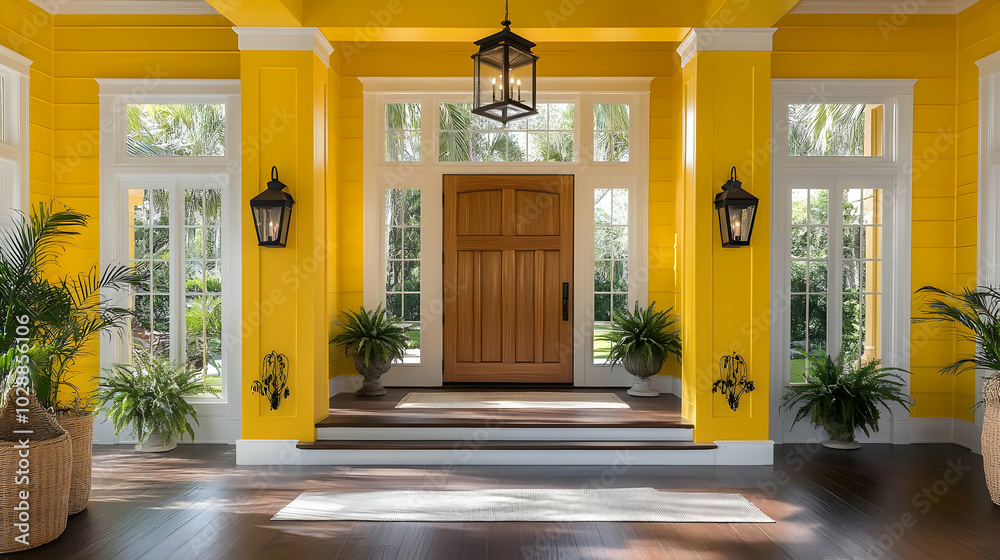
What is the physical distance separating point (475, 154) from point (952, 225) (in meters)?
4.37

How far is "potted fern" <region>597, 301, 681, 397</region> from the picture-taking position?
5.93m

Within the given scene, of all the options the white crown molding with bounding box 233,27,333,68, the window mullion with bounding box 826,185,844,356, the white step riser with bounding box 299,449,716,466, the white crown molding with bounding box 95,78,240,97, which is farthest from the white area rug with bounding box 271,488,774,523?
the white crown molding with bounding box 95,78,240,97

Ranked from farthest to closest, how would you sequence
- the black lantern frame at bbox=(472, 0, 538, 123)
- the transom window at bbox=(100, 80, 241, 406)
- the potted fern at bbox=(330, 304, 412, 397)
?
the potted fern at bbox=(330, 304, 412, 397) → the transom window at bbox=(100, 80, 241, 406) → the black lantern frame at bbox=(472, 0, 538, 123)

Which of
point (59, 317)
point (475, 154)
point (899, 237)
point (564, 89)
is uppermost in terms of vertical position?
point (564, 89)

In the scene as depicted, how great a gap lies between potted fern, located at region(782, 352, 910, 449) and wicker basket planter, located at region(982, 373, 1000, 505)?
40.5 inches

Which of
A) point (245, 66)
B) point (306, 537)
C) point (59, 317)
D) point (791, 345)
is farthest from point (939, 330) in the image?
point (59, 317)

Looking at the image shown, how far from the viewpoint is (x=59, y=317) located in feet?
12.4

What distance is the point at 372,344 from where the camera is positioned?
5824 millimetres

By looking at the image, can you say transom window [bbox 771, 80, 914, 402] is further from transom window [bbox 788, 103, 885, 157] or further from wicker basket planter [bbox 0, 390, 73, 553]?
wicker basket planter [bbox 0, 390, 73, 553]

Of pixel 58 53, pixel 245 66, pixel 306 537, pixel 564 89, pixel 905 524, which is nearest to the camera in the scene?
pixel 306 537

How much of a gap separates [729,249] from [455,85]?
3.15m

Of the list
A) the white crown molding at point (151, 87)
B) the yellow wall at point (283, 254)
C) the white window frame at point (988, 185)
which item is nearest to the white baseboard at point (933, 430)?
the white window frame at point (988, 185)

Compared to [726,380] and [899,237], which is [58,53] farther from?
[899,237]

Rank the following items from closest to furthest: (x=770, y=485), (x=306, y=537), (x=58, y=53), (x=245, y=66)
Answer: (x=306, y=537) < (x=770, y=485) < (x=245, y=66) < (x=58, y=53)
